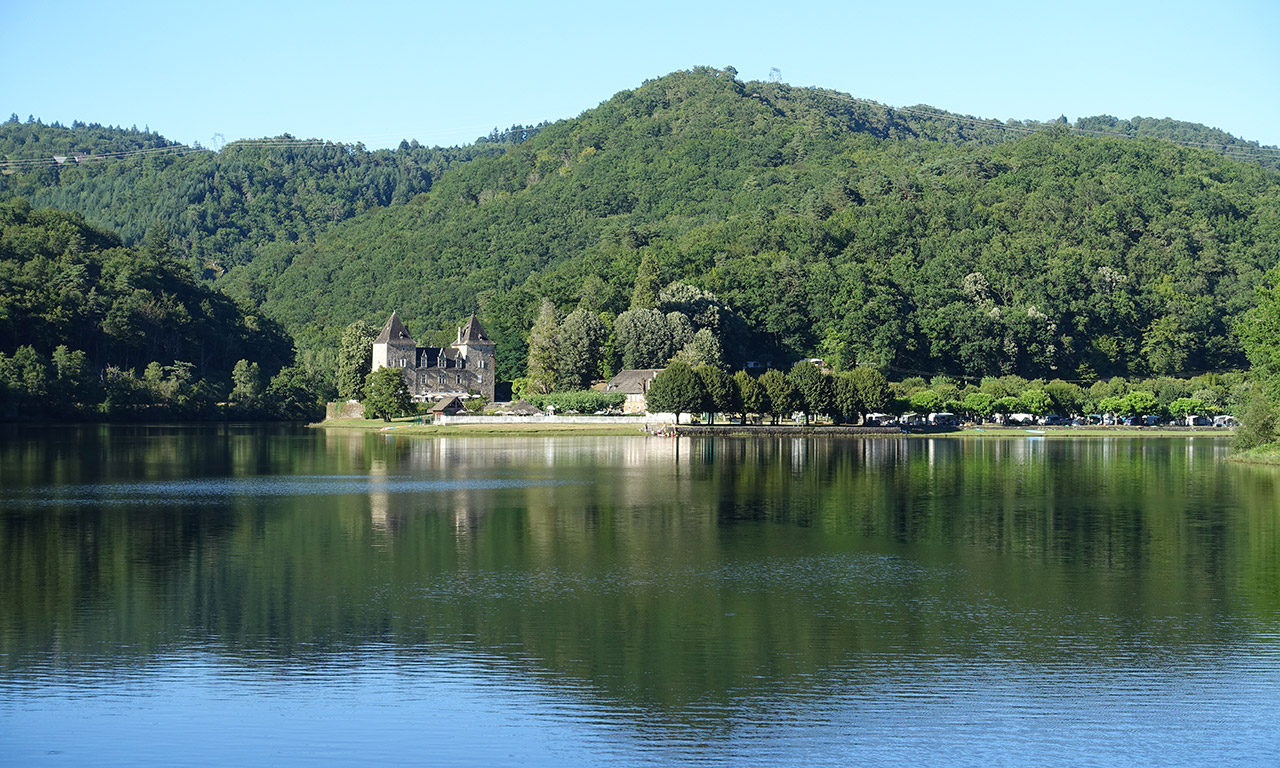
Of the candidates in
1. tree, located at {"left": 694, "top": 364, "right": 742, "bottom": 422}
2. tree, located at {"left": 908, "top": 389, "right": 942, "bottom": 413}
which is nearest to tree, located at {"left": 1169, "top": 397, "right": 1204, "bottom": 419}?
tree, located at {"left": 908, "top": 389, "right": 942, "bottom": 413}

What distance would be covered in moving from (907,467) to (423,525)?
3348 centimetres

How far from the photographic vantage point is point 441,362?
136 metres

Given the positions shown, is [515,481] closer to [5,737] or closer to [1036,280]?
[5,737]

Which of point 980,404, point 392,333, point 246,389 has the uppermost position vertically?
point 392,333

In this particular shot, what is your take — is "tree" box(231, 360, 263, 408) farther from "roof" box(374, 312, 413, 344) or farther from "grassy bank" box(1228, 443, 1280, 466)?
"grassy bank" box(1228, 443, 1280, 466)

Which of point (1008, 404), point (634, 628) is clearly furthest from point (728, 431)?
point (634, 628)

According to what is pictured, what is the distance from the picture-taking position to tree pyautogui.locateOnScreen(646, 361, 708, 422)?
102438 mm

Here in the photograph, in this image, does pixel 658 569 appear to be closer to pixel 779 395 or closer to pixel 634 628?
pixel 634 628

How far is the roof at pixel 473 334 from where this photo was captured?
138250mm

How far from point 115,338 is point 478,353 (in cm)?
3626

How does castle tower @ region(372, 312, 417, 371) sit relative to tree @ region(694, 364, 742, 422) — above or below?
above

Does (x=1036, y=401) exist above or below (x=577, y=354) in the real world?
below

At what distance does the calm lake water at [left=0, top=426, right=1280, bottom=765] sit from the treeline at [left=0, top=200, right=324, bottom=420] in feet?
209

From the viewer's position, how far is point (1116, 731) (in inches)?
721
